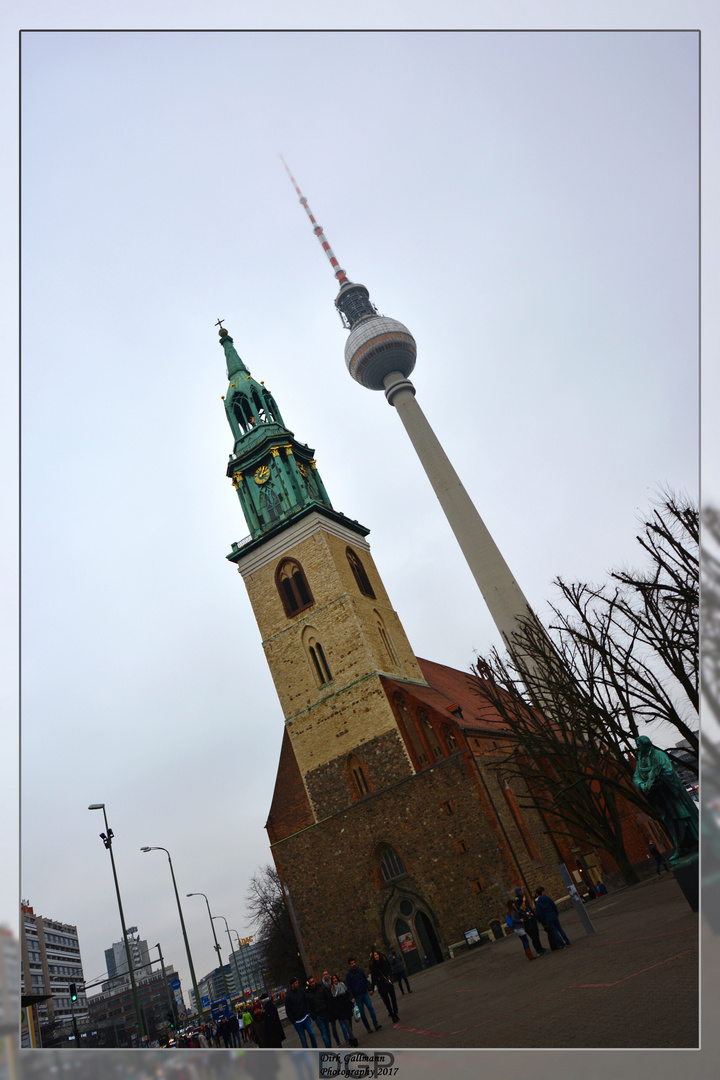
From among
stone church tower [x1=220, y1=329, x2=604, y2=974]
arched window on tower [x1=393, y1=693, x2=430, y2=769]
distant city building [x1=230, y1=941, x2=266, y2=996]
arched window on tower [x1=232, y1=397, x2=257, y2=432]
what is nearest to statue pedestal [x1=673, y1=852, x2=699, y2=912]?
stone church tower [x1=220, y1=329, x2=604, y2=974]

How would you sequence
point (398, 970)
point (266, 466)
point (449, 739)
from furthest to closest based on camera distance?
1. point (266, 466)
2. point (449, 739)
3. point (398, 970)

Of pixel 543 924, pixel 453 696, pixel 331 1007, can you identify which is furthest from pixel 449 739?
pixel 331 1007

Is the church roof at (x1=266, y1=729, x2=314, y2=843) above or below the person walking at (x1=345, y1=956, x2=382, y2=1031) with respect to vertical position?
above

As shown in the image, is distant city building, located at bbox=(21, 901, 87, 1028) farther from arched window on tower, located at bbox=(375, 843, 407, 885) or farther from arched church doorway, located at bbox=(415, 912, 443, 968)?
arched church doorway, located at bbox=(415, 912, 443, 968)

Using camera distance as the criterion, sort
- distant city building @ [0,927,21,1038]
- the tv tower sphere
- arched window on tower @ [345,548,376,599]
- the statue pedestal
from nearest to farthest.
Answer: distant city building @ [0,927,21,1038] → the statue pedestal → arched window on tower @ [345,548,376,599] → the tv tower sphere

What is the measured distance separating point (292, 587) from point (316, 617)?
2.60 m

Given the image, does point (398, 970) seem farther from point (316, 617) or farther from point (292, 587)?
point (292, 587)

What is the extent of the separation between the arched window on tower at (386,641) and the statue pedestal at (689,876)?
28248mm

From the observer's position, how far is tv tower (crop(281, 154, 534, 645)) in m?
49.7

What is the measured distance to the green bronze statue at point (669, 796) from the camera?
9727 millimetres

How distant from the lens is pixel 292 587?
128 ft

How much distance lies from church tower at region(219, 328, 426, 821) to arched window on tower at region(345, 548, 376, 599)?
0.08 meters

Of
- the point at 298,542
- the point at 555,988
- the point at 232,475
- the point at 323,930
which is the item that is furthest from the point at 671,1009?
the point at 232,475

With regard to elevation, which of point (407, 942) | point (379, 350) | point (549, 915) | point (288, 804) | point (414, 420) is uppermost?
point (379, 350)
